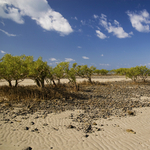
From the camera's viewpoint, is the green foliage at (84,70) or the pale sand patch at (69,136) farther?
the green foliage at (84,70)

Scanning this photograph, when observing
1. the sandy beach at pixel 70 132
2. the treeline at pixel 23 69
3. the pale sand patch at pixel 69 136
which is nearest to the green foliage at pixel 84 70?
the treeline at pixel 23 69

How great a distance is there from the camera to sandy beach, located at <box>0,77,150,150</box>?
3889 millimetres

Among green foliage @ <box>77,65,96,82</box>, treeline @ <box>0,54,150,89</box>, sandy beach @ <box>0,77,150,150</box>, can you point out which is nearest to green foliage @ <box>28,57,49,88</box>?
treeline @ <box>0,54,150,89</box>

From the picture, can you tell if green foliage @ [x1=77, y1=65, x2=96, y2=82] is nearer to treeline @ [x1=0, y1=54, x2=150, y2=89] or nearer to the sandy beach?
treeline @ [x1=0, y1=54, x2=150, y2=89]

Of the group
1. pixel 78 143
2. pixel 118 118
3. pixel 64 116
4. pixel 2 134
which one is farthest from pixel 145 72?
pixel 2 134

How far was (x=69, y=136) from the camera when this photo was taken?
175 inches

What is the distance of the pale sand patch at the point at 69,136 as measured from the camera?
3850 millimetres

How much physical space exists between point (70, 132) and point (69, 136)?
30 cm

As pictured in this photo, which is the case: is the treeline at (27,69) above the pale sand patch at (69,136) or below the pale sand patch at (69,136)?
above

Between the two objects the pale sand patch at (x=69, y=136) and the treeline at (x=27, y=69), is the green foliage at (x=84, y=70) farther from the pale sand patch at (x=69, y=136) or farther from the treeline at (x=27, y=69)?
the pale sand patch at (x=69, y=136)

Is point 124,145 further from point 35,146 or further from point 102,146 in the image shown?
point 35,146

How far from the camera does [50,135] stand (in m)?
4.45

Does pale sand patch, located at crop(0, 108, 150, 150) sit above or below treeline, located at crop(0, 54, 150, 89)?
below

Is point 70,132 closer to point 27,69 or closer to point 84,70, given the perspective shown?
point 27,69
